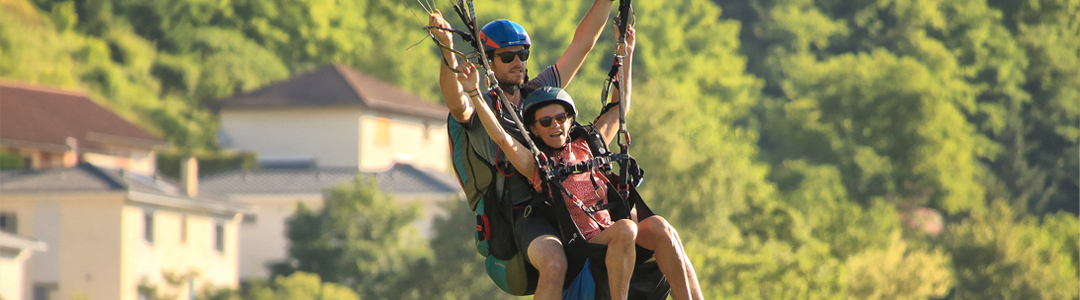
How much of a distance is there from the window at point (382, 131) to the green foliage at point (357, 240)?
1482cm

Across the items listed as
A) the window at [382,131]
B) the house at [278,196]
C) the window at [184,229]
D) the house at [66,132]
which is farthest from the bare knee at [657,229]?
the window at [382,131]

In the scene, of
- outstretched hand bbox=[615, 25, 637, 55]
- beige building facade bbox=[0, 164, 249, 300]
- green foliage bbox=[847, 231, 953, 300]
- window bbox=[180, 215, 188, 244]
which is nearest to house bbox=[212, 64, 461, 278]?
window bbox=[180, 215, 188, 244]

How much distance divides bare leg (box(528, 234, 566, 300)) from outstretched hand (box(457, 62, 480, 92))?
833 millimetres

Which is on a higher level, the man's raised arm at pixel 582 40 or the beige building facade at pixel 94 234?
the beige building facade at pixel 94 234

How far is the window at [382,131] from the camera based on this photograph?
6875 centimetres

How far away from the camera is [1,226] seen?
49312mm

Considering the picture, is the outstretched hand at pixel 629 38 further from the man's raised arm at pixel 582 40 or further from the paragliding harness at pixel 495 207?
the paragliding harness at pixel 495 207

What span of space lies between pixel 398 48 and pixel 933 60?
27.9m

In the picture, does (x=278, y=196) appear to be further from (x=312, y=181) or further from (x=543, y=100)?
(x=543, y=100)

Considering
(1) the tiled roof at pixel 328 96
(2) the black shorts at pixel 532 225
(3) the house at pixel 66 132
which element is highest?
(1) the tiled roof at pixel 328 96

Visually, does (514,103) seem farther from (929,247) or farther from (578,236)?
(929,247)

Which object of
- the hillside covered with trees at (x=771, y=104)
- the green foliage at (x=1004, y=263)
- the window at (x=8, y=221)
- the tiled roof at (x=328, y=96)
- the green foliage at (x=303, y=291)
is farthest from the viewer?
the tiled roof at (x=328, y=96)

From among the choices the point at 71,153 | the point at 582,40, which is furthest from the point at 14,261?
the point at 582,40

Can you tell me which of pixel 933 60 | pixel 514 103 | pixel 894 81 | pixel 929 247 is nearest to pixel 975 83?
pixel 933 60
